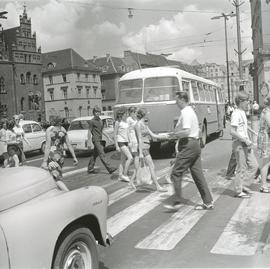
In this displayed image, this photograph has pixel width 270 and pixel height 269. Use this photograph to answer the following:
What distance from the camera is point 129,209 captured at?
293 inches

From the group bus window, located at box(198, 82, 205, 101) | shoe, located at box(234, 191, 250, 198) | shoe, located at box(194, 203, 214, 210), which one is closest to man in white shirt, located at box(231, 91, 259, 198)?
shoe, located at box(234, 191, 250, 198)

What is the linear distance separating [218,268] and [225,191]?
4222 mm

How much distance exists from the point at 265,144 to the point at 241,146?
62 centimetres

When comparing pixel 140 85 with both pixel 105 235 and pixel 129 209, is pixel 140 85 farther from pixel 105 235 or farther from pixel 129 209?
pixel 105 235

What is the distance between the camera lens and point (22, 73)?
72875 mm

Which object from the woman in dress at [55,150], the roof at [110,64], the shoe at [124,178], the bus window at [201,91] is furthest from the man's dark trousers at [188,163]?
the roof at [110,64]

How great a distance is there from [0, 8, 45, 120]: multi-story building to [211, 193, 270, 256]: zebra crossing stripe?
6472cm

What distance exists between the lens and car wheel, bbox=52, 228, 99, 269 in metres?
3.55

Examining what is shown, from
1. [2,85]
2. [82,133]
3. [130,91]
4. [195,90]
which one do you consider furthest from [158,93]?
[2,85]

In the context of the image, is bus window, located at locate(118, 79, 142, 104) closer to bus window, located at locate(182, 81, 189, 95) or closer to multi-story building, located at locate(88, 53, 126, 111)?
bus window, located at locate(182, 81, 189, 95)

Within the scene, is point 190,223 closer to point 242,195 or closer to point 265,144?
point 242,195

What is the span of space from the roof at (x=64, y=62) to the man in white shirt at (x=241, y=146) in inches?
3031

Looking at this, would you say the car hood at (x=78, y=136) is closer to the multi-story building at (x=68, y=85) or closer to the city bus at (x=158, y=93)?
the city bus at (x=158, y=93)

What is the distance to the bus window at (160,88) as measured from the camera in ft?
49.9
